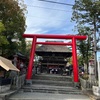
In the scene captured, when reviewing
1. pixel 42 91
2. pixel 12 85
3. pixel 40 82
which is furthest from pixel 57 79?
pixel 12 85

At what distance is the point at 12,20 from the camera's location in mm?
18922

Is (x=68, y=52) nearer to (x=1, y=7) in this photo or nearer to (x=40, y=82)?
(x=40, y=82)

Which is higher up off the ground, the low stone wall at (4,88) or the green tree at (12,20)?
the green tree at (12,20)

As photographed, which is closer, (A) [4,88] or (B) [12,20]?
(A) [4,88]

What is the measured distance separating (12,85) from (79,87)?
7.06m

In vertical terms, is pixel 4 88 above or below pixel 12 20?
below

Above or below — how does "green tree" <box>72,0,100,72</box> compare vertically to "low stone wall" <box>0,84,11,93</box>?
above

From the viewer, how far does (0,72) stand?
1334 centimetres

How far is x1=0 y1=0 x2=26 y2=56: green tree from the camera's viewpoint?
1797 cm

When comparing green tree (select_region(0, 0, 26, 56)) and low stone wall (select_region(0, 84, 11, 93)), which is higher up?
green tree (select_region(0, 0, 26, 56))

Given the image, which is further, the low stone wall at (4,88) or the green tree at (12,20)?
the green tree at (12,20)

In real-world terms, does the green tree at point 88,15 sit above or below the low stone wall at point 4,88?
above

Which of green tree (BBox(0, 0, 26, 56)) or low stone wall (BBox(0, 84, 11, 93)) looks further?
green tree (BBox(0, 0, 26, 56))

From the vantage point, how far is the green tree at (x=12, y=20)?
18.0 metres
